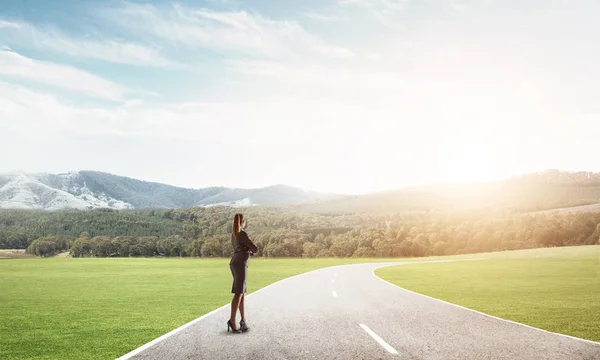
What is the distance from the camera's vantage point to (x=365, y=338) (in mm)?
9703

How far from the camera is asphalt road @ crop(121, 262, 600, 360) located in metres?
8.30

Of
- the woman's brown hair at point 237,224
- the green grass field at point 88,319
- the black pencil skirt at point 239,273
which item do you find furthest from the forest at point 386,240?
the woman's brown hair at point 237,224

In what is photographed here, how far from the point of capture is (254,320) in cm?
1245

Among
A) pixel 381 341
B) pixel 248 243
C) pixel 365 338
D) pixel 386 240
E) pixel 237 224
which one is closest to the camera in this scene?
pixel 381 341

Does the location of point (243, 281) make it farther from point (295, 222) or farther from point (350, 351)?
point (295, 222)

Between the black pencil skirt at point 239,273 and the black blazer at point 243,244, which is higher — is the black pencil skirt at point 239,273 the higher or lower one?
the lower one

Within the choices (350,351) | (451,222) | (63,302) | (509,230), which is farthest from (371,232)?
(350,351)

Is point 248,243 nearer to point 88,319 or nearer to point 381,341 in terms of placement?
point 381,341

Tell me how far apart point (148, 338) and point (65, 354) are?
6.24 ft

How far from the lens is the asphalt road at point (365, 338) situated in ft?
27.2

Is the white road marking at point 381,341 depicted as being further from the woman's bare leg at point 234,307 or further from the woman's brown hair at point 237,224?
the woman's brown hair at point 237,224

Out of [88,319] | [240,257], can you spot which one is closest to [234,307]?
[240,257]

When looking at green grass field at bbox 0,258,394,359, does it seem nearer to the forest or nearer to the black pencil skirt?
the black pencil skirt

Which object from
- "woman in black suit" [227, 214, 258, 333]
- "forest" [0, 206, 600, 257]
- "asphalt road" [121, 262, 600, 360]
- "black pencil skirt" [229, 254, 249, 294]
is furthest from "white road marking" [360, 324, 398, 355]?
"forest" [0, 206, 600, 257]
